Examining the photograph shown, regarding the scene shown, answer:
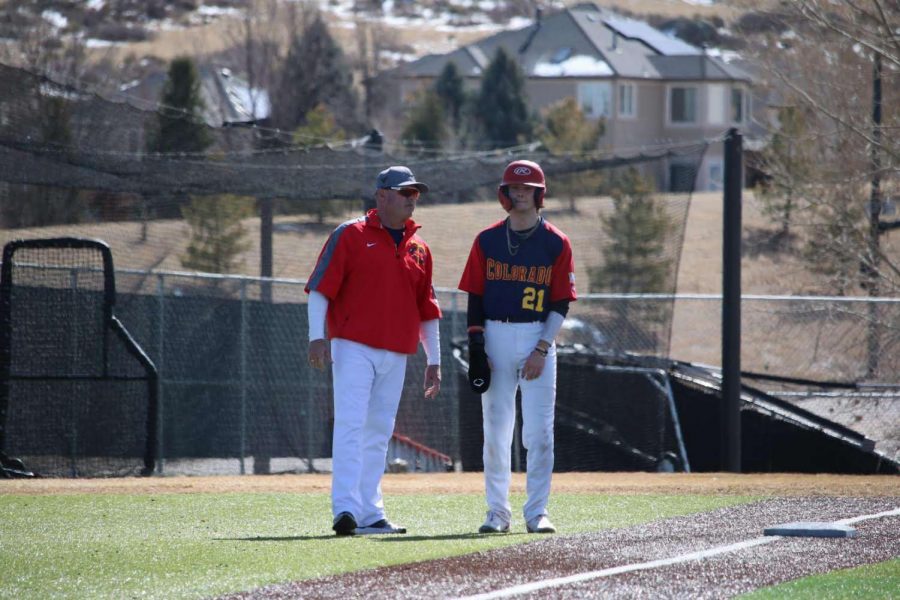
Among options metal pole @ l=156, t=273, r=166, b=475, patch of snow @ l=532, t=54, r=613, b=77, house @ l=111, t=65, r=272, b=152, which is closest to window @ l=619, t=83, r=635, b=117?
patch of snow @ l=532, t=54, r=613, b=77

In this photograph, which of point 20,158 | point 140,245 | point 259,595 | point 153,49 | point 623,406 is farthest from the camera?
point 153,49

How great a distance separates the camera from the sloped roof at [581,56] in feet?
222

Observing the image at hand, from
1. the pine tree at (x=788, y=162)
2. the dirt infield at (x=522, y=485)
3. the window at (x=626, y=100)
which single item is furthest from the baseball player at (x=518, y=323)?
the window at (x=626, y=100)

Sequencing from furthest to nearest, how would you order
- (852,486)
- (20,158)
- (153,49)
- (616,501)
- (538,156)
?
(153,49) < (538,156) < (20,158) < (852,486) < (616,501)

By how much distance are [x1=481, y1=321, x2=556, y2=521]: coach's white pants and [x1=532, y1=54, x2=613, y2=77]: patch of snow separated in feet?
198

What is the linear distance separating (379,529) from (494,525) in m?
0.64

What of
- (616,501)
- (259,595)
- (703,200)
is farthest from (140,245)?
(703,200)

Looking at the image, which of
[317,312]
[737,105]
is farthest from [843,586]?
[737,105]

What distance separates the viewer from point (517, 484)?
11.0m

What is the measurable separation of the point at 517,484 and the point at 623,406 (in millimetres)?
3593

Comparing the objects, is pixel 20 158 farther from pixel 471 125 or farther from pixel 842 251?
pixel 471 125

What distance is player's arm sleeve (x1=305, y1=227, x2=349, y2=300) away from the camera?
23.4ft

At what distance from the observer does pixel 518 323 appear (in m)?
7.33

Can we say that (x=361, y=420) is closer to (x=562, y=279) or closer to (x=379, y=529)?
(x=379, y=529)
